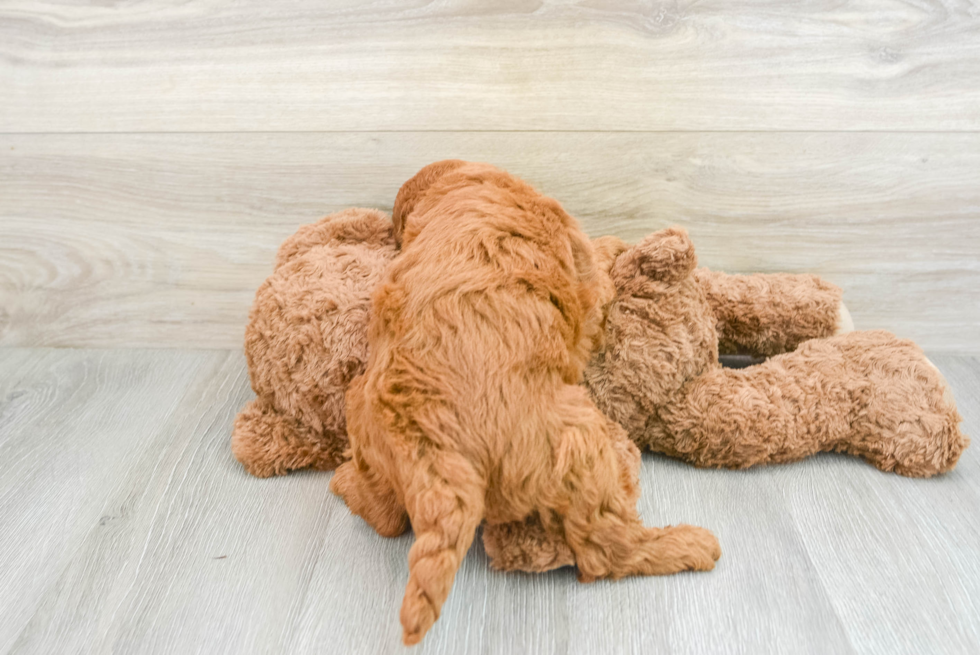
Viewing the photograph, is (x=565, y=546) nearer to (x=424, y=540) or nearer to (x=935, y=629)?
(x=424, y=540)

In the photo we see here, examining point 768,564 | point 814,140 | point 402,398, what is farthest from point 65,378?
point 814,140

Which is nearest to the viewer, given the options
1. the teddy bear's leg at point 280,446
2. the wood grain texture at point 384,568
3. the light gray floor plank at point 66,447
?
the wood grain texture at point 384,568

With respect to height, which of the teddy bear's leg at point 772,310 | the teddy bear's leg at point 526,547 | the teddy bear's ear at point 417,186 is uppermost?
the teddy bear's ear at point 417,186

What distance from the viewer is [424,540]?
0.54 meters

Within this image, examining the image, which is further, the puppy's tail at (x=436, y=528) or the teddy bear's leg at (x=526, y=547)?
the teddy bear's leg at (x=526, y=547)

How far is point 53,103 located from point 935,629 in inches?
51.9

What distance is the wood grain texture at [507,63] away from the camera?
88 centimetres

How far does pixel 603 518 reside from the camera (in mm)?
627

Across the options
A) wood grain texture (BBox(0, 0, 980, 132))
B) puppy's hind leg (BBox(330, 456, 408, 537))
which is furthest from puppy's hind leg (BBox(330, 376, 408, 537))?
wood grain texture (BBox(0, 0, 980, 132))

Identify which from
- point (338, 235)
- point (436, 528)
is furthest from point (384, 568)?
point (338, 235)

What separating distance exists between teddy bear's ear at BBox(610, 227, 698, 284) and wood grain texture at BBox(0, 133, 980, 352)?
0.68 feet

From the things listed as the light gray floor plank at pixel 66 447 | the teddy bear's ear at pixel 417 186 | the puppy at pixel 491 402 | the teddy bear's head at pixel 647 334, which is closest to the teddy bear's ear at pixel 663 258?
the teddy bear's head at pixel 647 334

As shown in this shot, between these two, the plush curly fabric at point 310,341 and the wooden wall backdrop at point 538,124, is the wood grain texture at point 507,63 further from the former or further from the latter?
the plush curly fabric at point 310,341

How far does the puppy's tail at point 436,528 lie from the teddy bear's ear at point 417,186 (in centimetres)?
33
